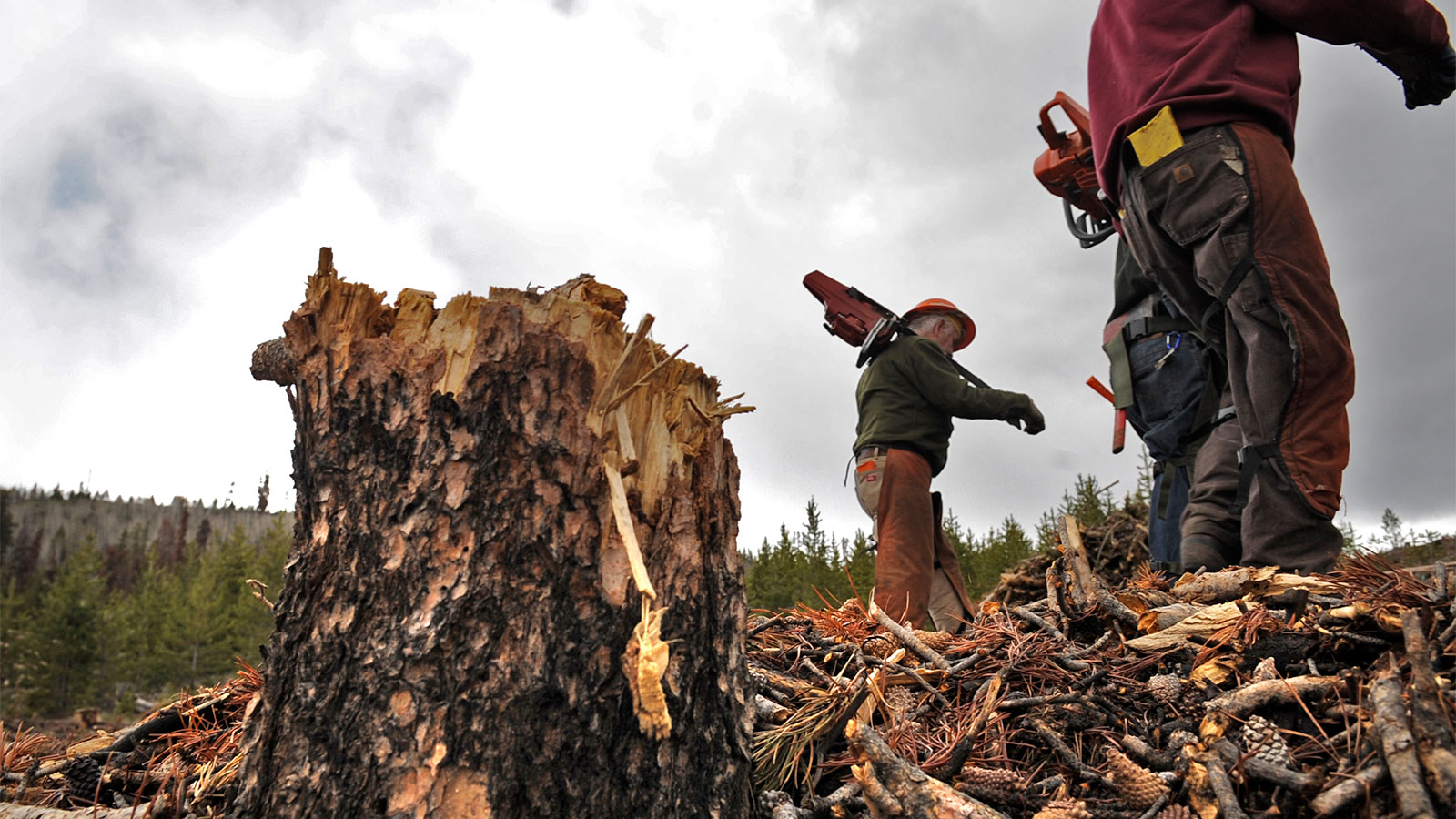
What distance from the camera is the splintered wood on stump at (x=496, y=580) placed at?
1358 millimetres

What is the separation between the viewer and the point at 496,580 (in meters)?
1.43

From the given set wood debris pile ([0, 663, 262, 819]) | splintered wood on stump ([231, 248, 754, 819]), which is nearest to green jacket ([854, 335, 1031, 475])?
splintered wood on stump ([231, 248, 754, 819])

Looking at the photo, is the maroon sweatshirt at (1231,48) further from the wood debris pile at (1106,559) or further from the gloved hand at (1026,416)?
the wood debris pile at (1106,559)

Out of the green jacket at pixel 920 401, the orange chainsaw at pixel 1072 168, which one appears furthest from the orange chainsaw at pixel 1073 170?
the green jacket at pixel 920 401

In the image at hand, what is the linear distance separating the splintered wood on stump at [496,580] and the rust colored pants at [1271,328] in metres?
2.20

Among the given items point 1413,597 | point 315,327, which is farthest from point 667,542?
point 1413,597

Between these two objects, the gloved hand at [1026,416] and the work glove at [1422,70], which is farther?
the gloved hand at [1026,416]

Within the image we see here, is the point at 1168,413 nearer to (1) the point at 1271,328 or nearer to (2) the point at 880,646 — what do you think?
(1) the point at 1271,328

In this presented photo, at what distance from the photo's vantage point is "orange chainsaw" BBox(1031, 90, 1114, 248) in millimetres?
5254

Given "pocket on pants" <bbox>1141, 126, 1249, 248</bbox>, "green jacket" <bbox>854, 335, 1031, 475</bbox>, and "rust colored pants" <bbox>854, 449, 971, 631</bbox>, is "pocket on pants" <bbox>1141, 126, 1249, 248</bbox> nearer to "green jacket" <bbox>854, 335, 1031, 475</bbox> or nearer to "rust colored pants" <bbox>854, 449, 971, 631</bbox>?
"green jacket" <bbox>854, 335, 1031, 475</bbox>

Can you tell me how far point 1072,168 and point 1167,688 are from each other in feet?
14.3

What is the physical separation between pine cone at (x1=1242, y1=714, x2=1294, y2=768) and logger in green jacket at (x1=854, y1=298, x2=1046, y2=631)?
363cm

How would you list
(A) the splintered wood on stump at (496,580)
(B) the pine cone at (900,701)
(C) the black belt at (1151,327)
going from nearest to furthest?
(A) the splintered wood on stump at (496,580)
(B) the pine cone at (900,701)
(C) the black belt at (1151,327)

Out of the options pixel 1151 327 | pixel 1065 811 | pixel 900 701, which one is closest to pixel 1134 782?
pixel 1065 811
